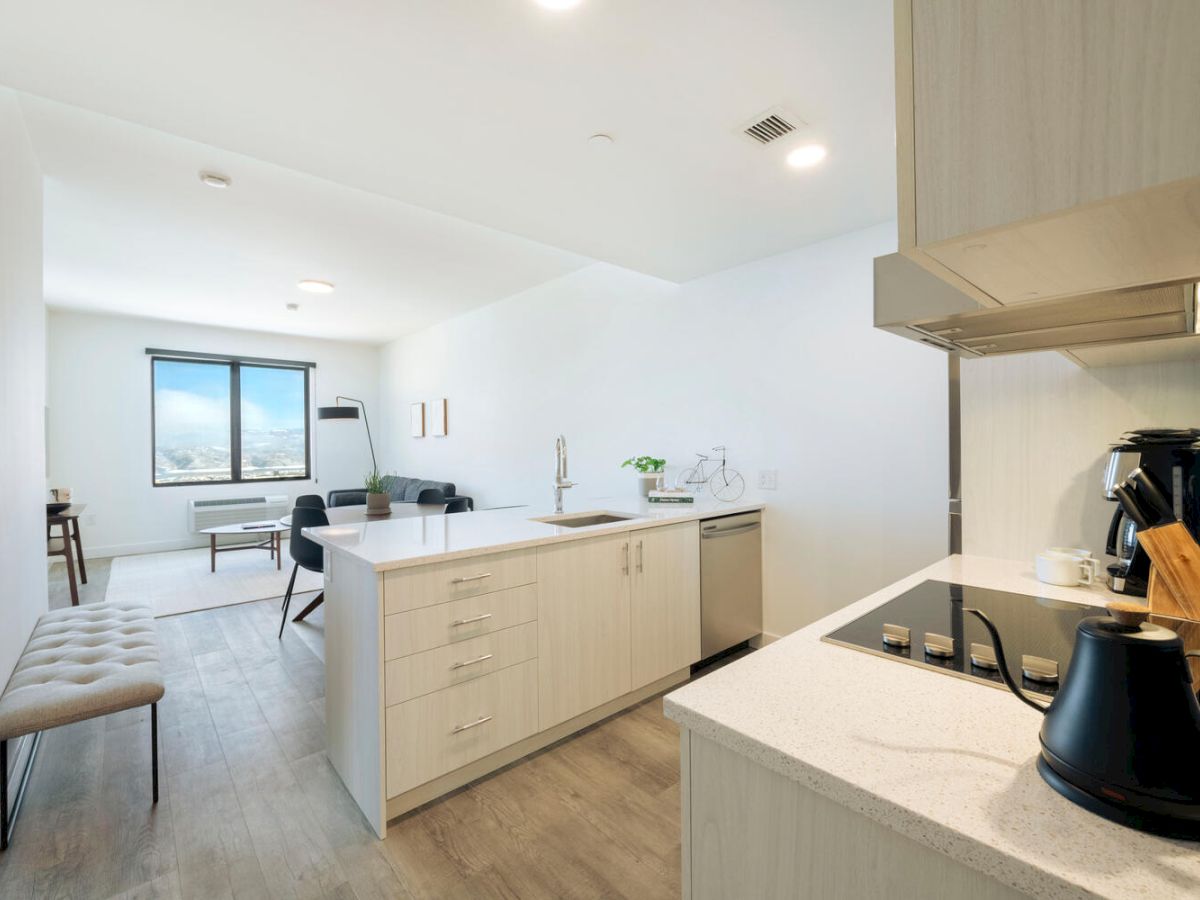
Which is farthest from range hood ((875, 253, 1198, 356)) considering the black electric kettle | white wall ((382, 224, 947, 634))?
white wall ((382, 224, 947, 634))

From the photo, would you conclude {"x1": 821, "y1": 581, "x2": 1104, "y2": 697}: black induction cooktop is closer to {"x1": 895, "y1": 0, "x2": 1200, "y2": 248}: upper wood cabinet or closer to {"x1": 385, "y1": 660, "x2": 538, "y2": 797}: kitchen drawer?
{"x1": 895, "y1": 0, "x2": 1200, "y2": 248}: upper wood cabinet

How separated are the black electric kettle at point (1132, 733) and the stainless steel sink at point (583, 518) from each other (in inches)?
87.7

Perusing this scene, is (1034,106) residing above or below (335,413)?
below

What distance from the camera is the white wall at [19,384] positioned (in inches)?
80.9

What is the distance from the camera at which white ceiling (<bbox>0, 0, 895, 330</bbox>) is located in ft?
5.07

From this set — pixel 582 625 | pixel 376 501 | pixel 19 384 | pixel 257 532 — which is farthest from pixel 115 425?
pixel 582 625

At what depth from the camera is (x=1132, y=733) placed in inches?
21.4

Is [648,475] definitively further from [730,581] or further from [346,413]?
[346,413]

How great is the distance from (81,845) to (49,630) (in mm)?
976

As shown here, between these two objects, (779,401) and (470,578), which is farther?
(779,401)

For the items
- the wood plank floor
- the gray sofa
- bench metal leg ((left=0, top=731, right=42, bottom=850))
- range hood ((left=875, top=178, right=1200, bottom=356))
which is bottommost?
the wood plank floor

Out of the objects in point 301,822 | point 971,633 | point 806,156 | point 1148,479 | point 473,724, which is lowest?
point 301,822

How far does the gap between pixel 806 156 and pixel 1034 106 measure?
1.99 metres

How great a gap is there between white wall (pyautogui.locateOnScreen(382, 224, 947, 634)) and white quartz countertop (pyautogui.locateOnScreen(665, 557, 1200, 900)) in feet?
7.02
